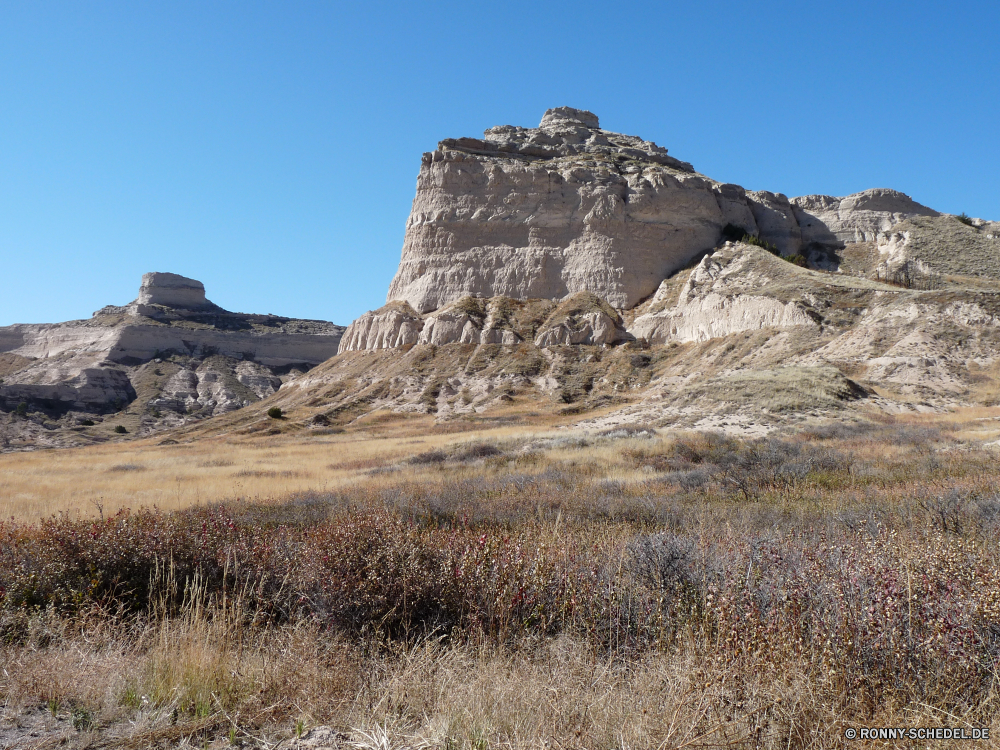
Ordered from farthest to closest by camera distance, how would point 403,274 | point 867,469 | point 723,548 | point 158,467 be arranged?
point 403,274 < point 158,467 < point 867,469 < point 723,548

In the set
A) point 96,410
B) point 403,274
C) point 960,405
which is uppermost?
point 403,274

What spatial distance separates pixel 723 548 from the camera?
4.91 meters

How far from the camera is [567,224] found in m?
64.0

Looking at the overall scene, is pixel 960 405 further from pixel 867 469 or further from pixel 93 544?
pixel 93 544

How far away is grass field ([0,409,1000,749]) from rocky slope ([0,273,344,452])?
72.4 metres

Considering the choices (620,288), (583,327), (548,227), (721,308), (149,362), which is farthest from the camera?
(149,362)

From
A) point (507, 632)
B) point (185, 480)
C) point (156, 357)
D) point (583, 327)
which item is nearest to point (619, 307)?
point (583, 327)

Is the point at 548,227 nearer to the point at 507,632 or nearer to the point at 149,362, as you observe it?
the point at 507,632

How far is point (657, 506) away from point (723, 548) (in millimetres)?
3756

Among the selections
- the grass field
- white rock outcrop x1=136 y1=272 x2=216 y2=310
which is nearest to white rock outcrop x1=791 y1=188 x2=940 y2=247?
the grass field

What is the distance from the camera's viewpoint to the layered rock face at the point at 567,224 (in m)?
62.8

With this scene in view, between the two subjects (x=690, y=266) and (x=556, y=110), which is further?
(x=556, y=110)

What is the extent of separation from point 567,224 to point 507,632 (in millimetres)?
63286

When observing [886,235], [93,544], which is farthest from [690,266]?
[93,544]
